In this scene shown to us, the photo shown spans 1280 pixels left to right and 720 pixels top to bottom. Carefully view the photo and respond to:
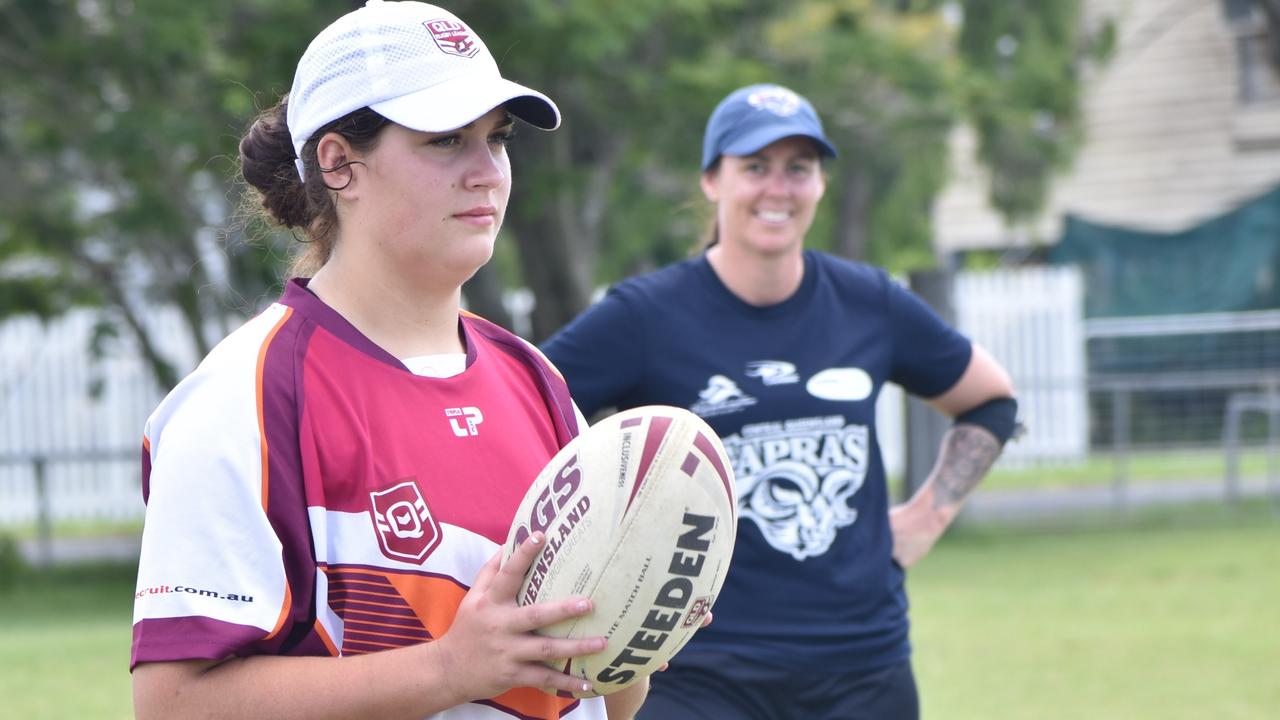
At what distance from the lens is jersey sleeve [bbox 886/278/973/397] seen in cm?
440

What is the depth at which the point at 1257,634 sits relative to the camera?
29.7 feet

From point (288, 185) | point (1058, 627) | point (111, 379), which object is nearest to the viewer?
point (288, 185)

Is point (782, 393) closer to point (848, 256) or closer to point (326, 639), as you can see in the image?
point (326, 639)

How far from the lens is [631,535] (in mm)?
2215

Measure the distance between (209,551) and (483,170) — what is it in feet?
2.28

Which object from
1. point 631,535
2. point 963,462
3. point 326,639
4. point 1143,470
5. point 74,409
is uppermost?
point 631,535

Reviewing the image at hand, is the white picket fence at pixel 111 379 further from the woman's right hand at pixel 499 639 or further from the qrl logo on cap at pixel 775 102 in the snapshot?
the woman's right hand at pixel 499 639

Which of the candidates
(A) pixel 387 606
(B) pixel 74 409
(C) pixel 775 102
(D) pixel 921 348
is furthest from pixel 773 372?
(B) pixel 74 409

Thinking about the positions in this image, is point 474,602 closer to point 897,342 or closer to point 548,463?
point 548,463

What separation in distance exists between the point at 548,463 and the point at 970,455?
107 inches

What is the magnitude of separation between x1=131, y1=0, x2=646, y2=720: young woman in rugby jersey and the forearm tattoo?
2.55 m

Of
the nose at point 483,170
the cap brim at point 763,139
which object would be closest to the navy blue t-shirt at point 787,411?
the cap brim at point 763,139

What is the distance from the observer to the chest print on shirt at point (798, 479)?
4.03 meters

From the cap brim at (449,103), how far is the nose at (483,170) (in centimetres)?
8
